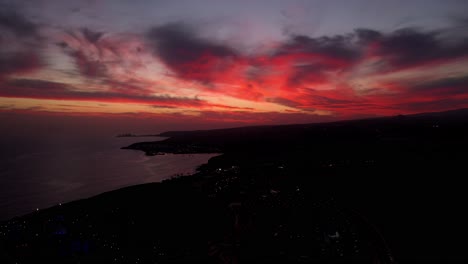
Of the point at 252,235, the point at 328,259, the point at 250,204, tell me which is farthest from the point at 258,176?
the point at 328,259

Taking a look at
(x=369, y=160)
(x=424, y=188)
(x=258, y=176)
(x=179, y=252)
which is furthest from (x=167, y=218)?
(x=369, y=160)

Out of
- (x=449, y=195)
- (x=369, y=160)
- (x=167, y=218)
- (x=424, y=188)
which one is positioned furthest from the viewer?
(x=369, y=160)

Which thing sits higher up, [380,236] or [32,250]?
[380,236]

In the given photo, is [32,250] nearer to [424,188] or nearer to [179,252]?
[179,252]

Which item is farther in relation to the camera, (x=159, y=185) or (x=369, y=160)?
(x=369, y=160)

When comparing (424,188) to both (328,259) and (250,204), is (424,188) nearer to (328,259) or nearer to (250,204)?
(250,204)

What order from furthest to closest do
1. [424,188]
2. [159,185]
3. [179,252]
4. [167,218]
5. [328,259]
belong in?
[159,185] → [424,188] → [167,218] → [179,252] → [328,259]
